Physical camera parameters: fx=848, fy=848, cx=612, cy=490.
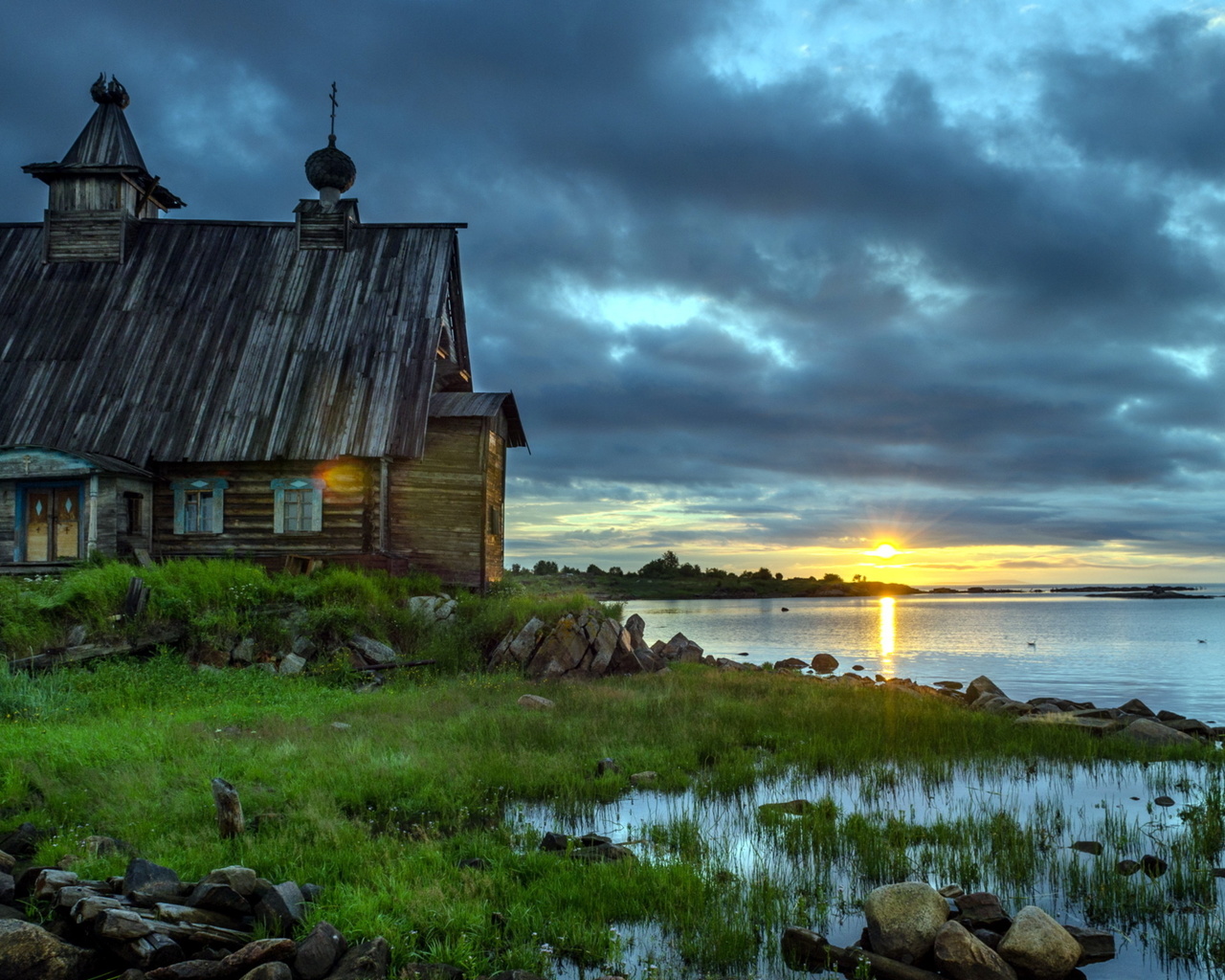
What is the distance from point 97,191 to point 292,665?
20.3 metres

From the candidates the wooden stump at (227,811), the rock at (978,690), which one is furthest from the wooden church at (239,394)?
the wooden stump at (227,811)

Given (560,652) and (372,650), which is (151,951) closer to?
(372,650)

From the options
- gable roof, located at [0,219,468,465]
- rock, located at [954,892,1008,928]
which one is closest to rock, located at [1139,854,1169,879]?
rock, located at [954,892,1008,928]

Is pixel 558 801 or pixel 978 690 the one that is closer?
pixel 558 801

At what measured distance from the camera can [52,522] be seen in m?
22.3

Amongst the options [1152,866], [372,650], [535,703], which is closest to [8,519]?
[372,650]

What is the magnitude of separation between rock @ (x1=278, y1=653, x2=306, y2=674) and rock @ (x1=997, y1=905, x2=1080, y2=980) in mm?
13937

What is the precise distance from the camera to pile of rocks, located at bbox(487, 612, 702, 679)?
736 inches

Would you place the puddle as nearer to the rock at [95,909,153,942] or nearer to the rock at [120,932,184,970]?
the rock at [120,932,184,970]

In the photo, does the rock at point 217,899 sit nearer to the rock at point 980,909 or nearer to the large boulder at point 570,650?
the rock at point 980,909

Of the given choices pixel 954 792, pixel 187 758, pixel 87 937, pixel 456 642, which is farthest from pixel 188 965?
pixel 456 642

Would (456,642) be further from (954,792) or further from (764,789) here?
(954,792)

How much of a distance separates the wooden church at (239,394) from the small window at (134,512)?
70 millimetres

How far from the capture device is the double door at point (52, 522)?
876 inches
